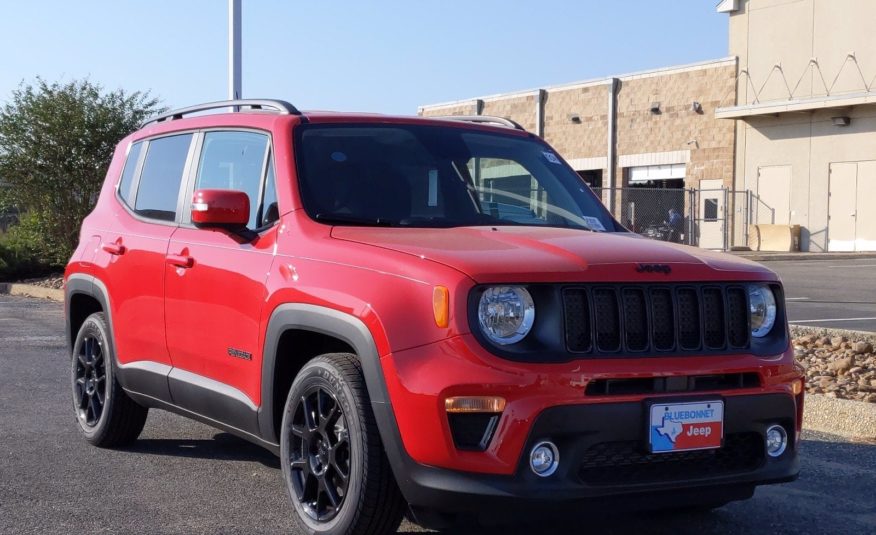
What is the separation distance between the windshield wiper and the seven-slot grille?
1.23m

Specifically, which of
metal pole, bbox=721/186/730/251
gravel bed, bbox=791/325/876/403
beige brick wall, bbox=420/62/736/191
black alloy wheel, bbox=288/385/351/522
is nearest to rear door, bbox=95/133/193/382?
black alloy wheel, bbox=288/385/351/522

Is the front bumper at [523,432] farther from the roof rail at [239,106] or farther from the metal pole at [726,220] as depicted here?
the metal pole at [726,220]

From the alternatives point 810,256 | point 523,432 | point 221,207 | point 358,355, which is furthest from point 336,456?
point 810,256

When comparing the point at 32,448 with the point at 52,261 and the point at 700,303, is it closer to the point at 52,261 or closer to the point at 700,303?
the point at 700,303

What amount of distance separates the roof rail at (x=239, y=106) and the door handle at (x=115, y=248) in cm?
82

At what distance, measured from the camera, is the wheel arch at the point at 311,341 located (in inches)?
168

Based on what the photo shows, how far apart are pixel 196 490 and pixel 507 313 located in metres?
2.35

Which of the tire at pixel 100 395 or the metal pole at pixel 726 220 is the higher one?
the metal pole at pixel 726 220

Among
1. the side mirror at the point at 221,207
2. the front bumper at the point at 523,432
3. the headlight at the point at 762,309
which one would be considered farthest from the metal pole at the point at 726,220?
the front bumper at the point at 523,432

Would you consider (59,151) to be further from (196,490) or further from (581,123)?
(581,123)

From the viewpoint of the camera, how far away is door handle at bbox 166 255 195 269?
18.7ft

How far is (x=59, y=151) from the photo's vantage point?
75.2 feet

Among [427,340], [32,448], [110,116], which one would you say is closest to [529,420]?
[427,340]

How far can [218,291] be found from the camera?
5402mm
